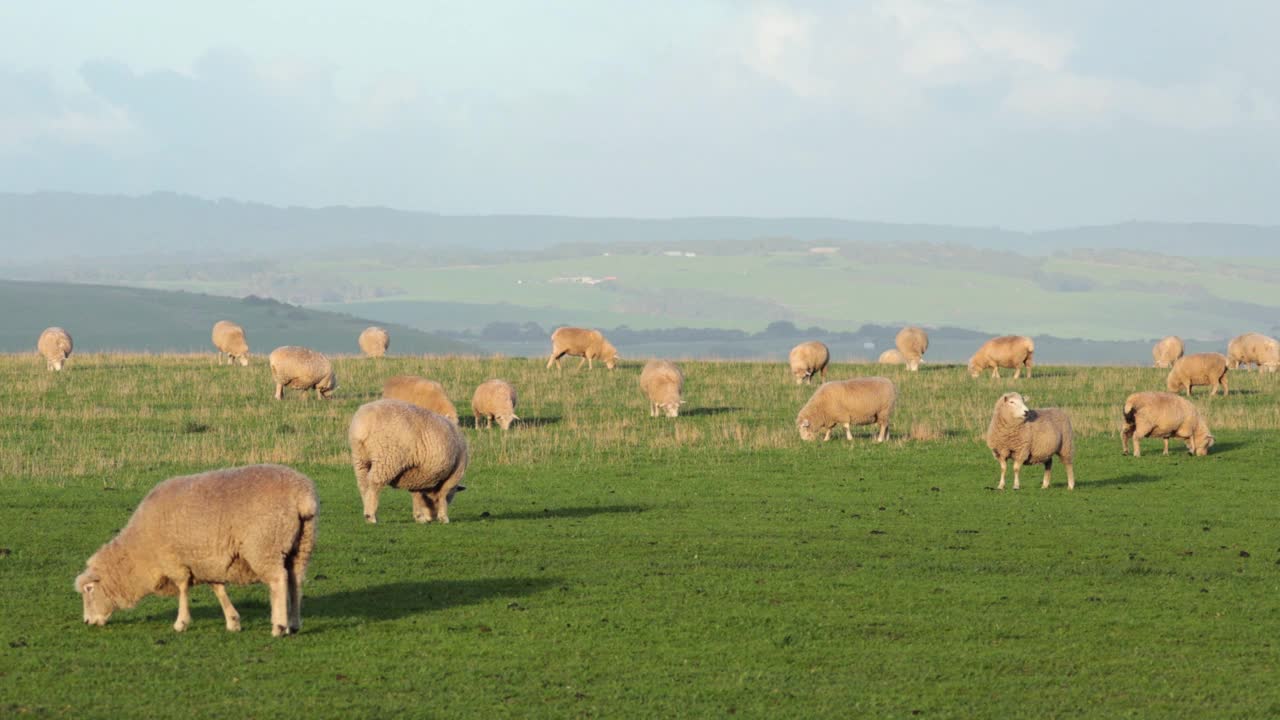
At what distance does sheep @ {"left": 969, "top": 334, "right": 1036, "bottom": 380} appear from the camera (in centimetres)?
4575

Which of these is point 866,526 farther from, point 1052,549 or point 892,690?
point 892,690

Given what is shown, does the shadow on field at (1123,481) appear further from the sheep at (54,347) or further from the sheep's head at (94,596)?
the sheep at (54,347)

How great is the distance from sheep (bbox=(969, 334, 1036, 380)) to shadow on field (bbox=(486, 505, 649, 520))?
26.2m

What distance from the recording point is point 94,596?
→ 12516mm

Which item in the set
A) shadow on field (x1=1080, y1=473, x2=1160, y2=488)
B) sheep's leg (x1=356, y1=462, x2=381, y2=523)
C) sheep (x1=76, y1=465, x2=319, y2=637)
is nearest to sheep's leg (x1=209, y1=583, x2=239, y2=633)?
sheep (x1=76, y1=465, x2=319, y2=637)

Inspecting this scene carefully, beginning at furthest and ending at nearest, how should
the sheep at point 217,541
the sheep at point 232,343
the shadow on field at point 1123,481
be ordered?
the sheep at point 232,343, the shadow on field at point 1123,481, the sheep at point 217,541

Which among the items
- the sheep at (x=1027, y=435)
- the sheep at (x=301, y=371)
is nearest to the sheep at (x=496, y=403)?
the sheep at (x=301, y=371)

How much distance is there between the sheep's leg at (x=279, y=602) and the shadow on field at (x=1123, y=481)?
14944 mm

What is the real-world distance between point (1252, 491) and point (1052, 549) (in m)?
7.41

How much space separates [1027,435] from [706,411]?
1433 centimetres

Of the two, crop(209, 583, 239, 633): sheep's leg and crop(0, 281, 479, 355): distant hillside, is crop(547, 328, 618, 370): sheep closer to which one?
crop(209, 583, 239, 633): sheep's leg

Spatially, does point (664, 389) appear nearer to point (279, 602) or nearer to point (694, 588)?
point (694, 588)

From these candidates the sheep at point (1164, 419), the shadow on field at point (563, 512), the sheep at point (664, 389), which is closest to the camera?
the shadow on field at point (563, 512)

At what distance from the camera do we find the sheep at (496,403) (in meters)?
32.0
